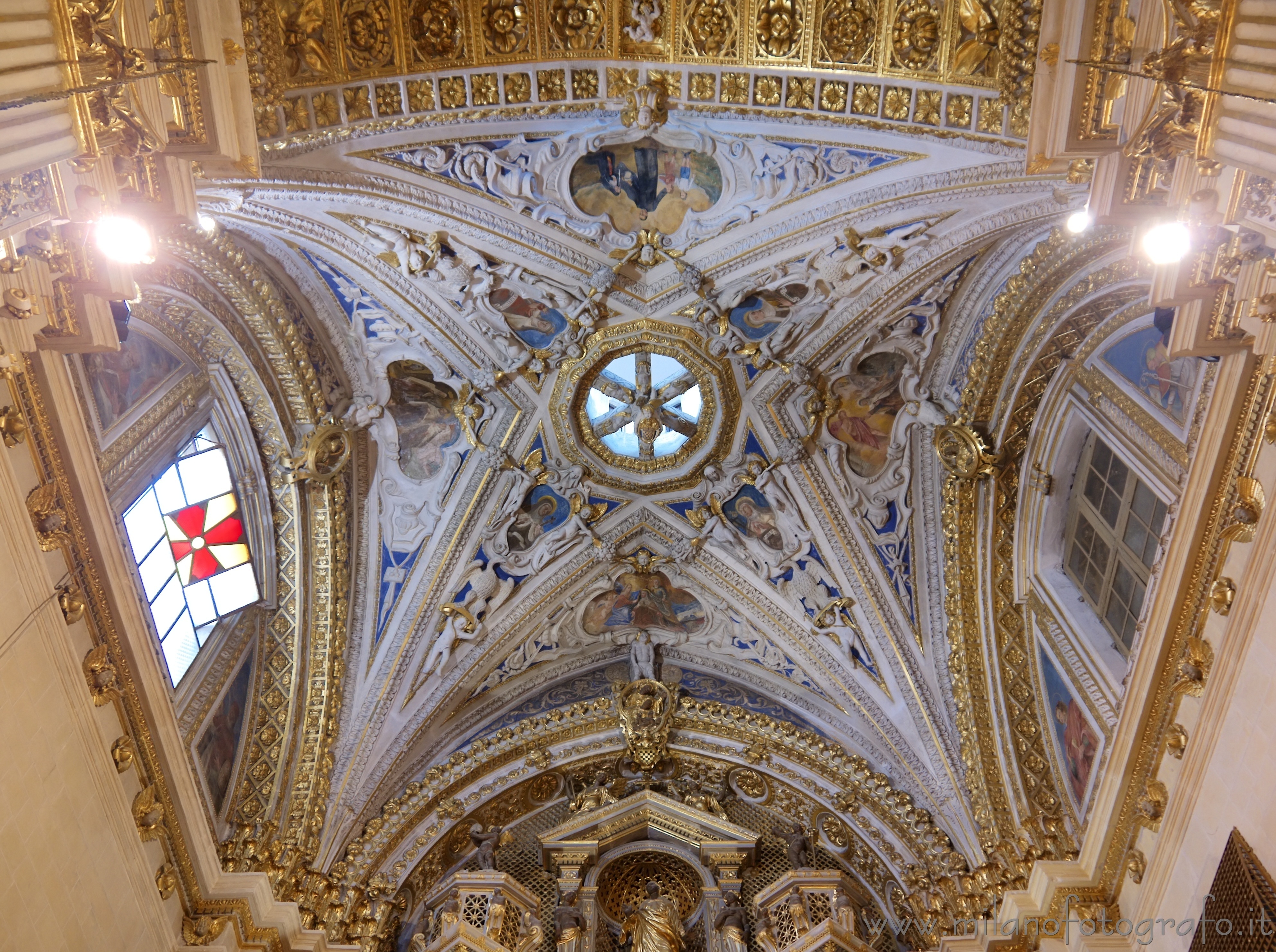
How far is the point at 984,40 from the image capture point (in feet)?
28.0

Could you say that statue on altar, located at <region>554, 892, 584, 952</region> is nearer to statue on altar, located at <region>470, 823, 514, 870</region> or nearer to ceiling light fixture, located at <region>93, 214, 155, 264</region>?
statue on altar, located at <region>470, 823, 514, 870</region>

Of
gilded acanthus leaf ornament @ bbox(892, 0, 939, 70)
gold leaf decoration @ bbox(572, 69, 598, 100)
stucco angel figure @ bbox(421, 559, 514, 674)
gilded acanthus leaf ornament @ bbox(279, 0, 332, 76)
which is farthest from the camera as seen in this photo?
stucco angel figure @ bbox(421, 559, 514, 674)

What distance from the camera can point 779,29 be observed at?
9.47 meters

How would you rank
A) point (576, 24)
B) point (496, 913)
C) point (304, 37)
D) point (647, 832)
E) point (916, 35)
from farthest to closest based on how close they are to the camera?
point (647, 832) < point (496, 913) < point (576, 24) < point (916, 35) < point (304, 37)

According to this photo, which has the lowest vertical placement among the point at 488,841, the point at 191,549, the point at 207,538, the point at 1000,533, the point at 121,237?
the point at 488,841

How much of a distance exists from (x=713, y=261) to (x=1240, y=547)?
19.6ft

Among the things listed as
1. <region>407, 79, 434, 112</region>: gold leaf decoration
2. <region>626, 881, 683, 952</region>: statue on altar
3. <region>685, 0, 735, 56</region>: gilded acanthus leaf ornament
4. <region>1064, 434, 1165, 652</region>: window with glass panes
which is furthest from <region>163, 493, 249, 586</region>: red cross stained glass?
<region>1064, 434, 1165, 652</region>: window with glass panes

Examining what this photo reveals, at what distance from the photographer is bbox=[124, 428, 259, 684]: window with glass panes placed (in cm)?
990

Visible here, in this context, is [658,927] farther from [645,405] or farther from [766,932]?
[645,405]

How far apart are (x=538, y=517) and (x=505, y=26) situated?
5.78 m

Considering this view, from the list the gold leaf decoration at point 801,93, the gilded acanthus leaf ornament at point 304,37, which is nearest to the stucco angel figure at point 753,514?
the gold leaf decoration at point 801,93

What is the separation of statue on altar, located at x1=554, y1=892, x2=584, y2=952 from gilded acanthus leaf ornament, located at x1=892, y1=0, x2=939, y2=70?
29.0 ft

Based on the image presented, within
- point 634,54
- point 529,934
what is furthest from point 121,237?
point 529,934
